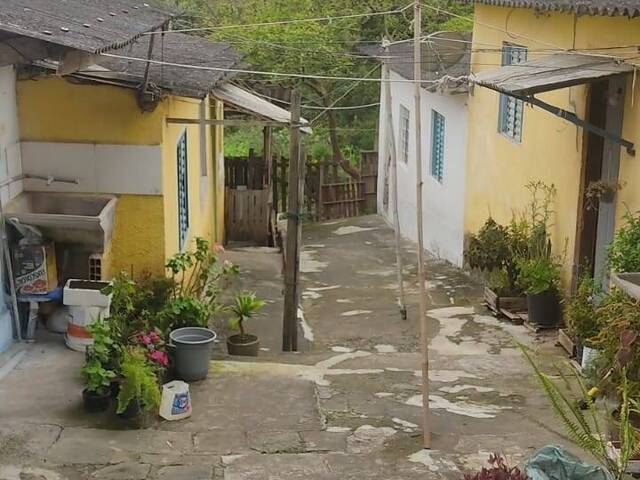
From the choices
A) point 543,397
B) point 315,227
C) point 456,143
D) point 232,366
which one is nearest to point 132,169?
point 232,366

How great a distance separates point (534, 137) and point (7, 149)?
266 inches

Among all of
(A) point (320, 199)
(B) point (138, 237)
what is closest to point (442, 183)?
(A) point (320, 199)

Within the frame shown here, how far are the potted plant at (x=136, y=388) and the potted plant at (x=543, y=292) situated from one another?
5.49 m

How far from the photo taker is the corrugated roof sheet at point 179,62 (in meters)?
8.66

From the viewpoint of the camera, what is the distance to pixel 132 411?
278 inches

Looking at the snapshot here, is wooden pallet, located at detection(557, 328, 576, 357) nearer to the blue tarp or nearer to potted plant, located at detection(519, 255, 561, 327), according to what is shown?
potted plant, located at detection(519, 255, 561, 327)

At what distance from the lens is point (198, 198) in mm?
12969

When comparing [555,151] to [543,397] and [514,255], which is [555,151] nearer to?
[514,255]

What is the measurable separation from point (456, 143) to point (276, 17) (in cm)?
864

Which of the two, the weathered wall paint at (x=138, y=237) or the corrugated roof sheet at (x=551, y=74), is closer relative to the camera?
the corrugated roof sheet at (x=551, y=74)

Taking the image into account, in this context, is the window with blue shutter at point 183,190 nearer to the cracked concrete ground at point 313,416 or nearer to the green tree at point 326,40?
the cracked concrete ground at point 313,416

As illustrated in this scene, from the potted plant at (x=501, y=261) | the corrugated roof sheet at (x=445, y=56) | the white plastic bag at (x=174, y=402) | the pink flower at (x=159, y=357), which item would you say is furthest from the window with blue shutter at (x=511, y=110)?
the white plastic bag at (x=174, y=402)

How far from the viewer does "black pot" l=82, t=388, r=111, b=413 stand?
281 inches

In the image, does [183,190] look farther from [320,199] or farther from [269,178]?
[320,199]
